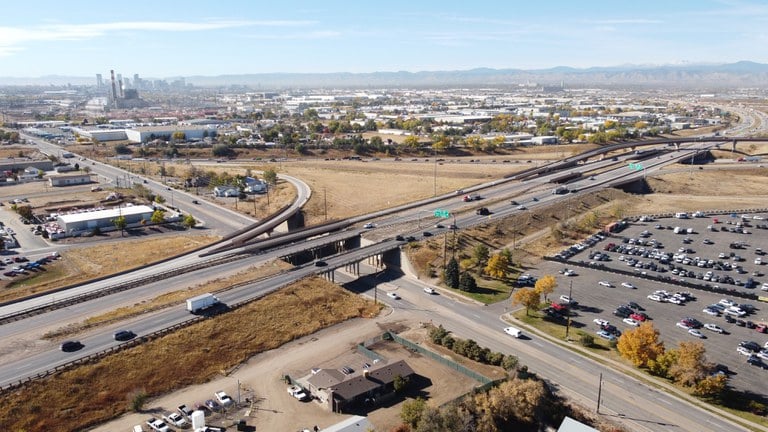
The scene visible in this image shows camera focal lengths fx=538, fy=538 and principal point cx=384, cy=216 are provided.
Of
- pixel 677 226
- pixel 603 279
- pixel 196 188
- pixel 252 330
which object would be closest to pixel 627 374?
pixel 603 279

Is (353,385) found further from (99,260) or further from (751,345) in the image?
(99,260)

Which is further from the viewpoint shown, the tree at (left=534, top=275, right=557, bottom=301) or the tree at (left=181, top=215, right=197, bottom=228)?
the tree at (left=181, top=215, right=197, bottom=228)

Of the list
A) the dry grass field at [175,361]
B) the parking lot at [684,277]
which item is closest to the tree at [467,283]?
the parking lot at [684,277]

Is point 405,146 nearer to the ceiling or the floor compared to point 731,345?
nearer to the ceiling

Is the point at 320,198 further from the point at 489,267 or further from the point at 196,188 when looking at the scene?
the point at 489,267

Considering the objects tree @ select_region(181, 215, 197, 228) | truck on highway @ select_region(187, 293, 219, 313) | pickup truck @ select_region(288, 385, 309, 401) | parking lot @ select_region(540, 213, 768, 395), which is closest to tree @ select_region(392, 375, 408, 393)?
pickup truck @ select_region(288, 385, 309, 401)

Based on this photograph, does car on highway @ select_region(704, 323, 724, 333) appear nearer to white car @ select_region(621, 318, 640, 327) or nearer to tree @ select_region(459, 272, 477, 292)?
white car @ select_region(621, 318, 640, 327)

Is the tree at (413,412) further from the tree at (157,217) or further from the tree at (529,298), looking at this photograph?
the tree at (157,217)
